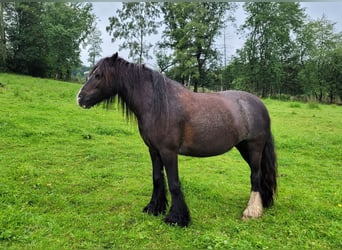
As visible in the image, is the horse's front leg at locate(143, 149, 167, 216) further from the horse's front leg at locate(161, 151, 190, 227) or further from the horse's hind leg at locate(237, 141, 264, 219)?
the horse's hind leg at locate(237, 141, 264, 219)

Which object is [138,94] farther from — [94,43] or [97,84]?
[94,43]

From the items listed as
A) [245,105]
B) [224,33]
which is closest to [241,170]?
[245,105]

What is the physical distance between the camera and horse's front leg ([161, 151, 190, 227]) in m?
3.54

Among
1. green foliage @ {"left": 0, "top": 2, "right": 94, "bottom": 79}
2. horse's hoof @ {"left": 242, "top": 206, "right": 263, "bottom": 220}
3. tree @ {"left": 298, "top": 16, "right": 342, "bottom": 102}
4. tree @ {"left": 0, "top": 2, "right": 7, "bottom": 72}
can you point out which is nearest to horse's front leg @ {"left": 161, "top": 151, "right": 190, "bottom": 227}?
horse's hoof @ {"left": 242, "top": 206, "right": 263, "bottom": 220}

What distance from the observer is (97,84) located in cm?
356

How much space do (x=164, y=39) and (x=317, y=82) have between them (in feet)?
57.2

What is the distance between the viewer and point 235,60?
1298 inches

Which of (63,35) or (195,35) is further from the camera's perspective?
(63,35)

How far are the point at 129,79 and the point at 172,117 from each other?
752mm

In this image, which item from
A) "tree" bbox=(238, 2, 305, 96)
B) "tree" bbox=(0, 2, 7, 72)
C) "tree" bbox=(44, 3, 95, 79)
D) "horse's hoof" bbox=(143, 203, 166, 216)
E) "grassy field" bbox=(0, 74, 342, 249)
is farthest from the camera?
"tree" bbox=(238, 2, 305, 96)

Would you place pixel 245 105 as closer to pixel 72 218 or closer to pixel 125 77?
pixel 125 77

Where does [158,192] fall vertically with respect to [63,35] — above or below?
below

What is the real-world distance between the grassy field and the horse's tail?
190 mm

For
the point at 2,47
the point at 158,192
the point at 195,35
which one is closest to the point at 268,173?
the point at 158,192
